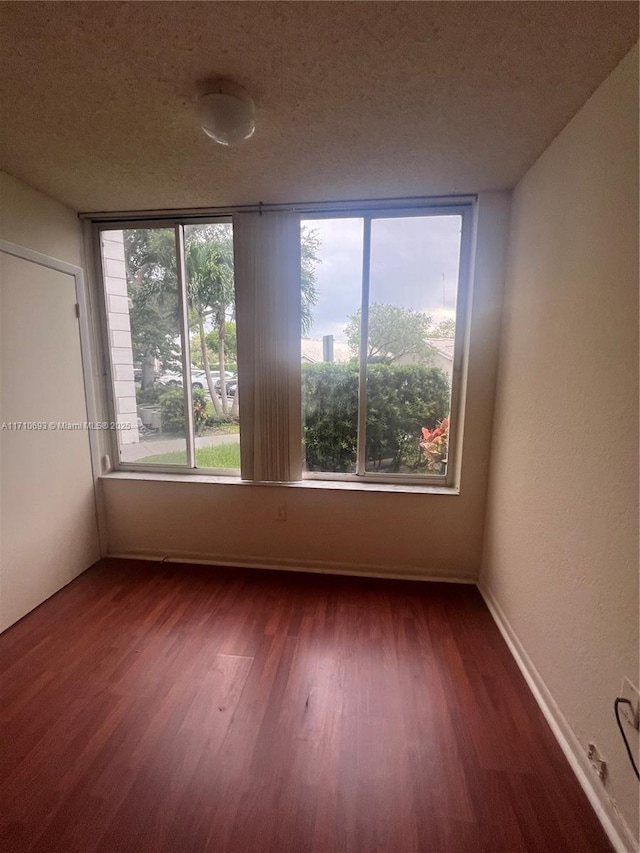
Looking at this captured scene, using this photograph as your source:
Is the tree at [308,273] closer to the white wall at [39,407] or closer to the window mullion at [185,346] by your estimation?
the window mullion at [185,346]

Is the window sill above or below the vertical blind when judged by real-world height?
below

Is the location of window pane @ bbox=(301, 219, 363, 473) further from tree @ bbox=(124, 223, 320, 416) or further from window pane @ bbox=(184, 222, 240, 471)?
window pane @ bbox=(184, 222, 240, 471)

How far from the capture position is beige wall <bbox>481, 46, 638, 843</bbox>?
1085 millimetres

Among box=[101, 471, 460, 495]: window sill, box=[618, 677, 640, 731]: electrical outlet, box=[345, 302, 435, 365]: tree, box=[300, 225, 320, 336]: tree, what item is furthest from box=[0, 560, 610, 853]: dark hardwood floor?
box=[300, 225, 320, 336]: tree

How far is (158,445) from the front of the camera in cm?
273

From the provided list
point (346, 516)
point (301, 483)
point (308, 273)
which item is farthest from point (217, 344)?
point (346, 516)

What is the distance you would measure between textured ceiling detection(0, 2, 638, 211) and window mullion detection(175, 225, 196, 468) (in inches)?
21.4

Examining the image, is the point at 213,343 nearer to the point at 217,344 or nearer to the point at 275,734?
the point at 217,344

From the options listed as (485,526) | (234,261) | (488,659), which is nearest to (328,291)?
(234,261)

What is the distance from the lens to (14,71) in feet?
4.02

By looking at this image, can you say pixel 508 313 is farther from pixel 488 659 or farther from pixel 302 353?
pixel 488 659

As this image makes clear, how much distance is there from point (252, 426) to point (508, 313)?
1.78 meters

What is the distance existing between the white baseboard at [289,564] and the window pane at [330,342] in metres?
0.70

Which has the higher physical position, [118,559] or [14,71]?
[14,71]
